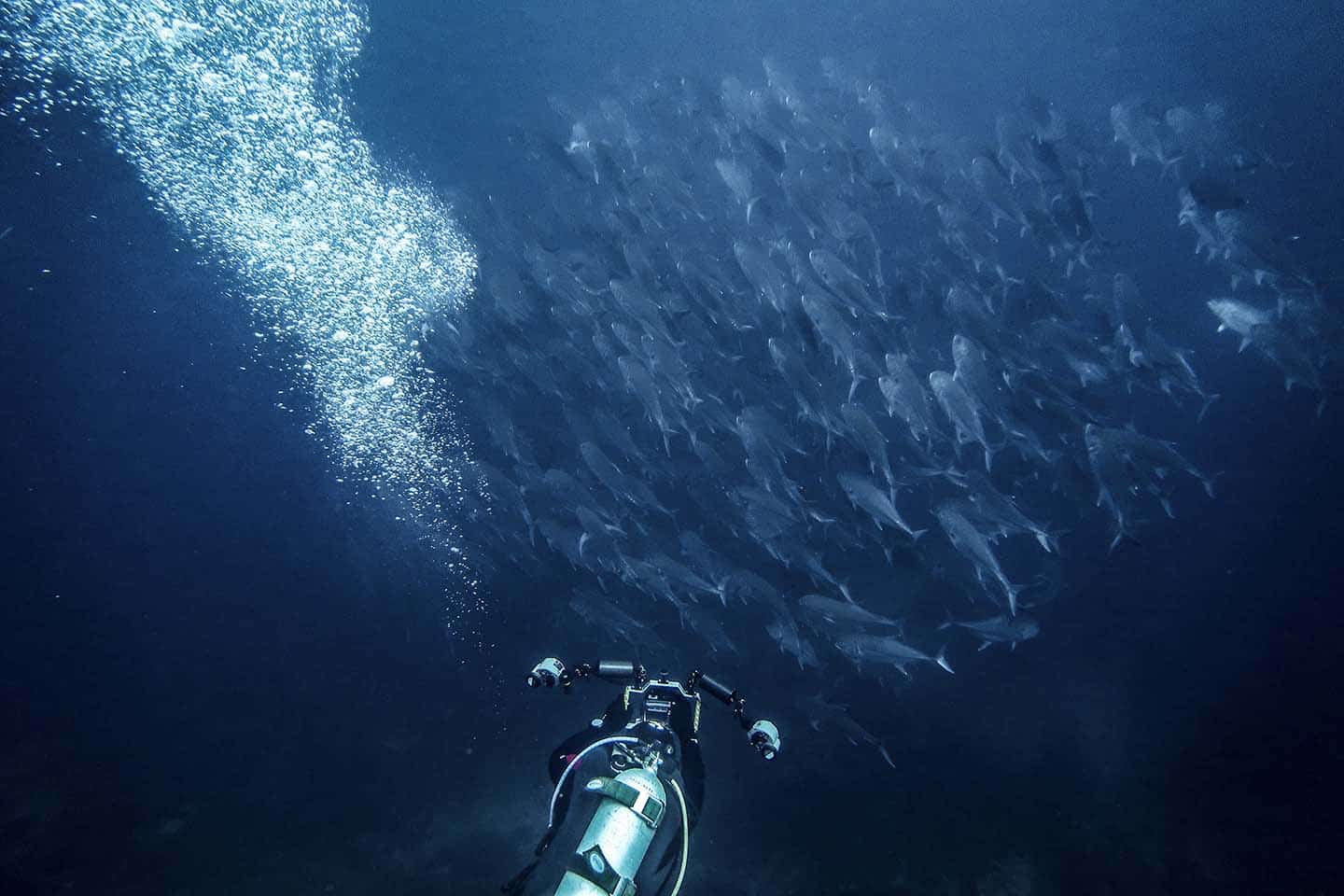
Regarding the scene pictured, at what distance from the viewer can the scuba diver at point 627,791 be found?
2.72 metres

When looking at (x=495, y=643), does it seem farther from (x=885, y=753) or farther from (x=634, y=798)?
(x=634, y=798)

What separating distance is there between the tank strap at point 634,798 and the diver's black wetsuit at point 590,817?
63mm

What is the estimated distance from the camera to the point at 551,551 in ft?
32.1

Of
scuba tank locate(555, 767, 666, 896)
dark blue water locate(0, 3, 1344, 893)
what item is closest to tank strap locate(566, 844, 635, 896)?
scuba tank locate(555, 767, 666, 896)

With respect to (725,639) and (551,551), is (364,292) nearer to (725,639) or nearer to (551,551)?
(551,551)

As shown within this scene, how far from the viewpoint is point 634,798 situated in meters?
2.89

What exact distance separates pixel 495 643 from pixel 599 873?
7988mm

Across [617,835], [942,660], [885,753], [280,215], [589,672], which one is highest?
[280,215]

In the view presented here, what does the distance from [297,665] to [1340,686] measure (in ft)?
51.1

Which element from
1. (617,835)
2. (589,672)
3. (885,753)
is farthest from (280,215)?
(885,753)

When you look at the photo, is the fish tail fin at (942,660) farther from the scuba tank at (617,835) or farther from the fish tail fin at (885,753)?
the scuba tank at (617,835)

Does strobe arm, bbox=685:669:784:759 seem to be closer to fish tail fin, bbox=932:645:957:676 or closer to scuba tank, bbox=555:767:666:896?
scuba tank, bbox=555:767:666:896

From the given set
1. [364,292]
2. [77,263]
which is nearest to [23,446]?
[77,263]

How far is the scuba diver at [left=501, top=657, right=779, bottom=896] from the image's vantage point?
2.72 m
